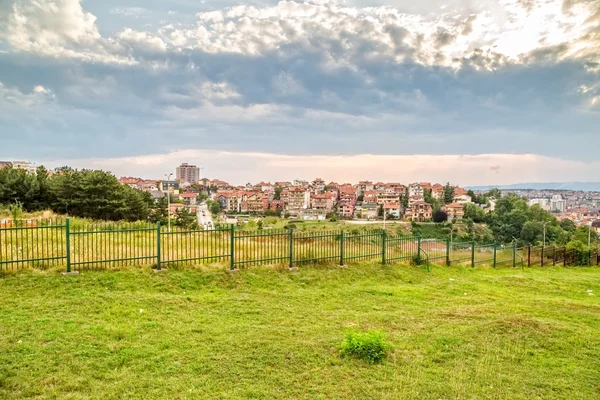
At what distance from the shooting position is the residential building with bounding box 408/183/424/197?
142 metres

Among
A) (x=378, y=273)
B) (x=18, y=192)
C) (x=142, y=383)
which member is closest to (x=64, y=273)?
(x=142, y=383)

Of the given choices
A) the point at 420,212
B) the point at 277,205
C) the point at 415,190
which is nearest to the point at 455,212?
the point at 420,212

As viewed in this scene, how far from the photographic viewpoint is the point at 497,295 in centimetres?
1227

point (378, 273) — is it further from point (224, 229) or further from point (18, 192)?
point (18, 192)

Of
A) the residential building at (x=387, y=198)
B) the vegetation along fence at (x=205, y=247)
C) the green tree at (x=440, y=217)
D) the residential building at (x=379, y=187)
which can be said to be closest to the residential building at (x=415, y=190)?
the residential building at (x=387, y=198)

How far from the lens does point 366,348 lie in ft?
20.6

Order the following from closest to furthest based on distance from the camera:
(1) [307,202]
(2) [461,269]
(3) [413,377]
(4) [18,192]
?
(3) [413,377] → (2) [461,269] → (4) [18,192] → (1) [307,202]

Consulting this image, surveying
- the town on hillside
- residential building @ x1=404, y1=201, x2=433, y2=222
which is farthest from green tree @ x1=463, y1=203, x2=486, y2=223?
residential building @ x1=404, y1=201, x2=433, y2=222

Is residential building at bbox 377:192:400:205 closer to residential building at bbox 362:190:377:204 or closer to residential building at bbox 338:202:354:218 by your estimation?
residential building at bbox 362:190:377:204

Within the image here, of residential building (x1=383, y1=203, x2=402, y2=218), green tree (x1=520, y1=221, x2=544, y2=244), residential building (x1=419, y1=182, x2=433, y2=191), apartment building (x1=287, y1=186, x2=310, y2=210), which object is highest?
residential building (x1=419, y1=182, x2=433, y2=191)

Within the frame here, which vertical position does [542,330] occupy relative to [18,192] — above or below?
below

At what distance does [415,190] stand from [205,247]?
140m

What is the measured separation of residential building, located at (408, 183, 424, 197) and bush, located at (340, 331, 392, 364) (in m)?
140

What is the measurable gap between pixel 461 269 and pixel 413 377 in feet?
44.7
